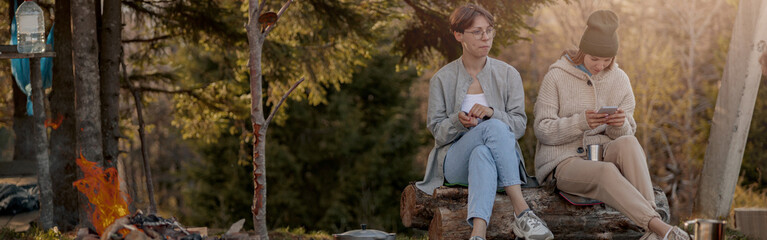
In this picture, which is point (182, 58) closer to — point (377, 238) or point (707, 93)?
point (707, 93)

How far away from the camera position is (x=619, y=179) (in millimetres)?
3791

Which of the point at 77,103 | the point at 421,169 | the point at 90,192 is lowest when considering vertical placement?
the point at 421,169

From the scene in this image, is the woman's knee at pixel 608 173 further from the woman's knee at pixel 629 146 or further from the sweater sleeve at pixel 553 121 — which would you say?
the sweater sleeve at pixel 553 121

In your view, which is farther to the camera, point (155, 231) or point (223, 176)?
point (223, 176)

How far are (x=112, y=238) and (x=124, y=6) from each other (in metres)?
5.24

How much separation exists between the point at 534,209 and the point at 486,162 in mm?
562

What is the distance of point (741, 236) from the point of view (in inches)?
226

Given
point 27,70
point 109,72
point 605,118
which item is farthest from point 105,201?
point 27,70

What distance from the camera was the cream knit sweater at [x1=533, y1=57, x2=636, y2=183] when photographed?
13.5 ft

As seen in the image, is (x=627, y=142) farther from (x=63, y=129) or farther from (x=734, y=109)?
(x=63, y=129)

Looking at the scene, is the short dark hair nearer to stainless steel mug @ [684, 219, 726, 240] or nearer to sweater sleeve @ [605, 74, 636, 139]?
sweater sleeve @ [605, 74, 636, 139]

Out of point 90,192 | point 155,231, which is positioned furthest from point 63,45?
point 155,231

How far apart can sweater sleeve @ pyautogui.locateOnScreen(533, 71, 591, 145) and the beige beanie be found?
296 mm

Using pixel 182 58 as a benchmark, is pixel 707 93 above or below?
below
